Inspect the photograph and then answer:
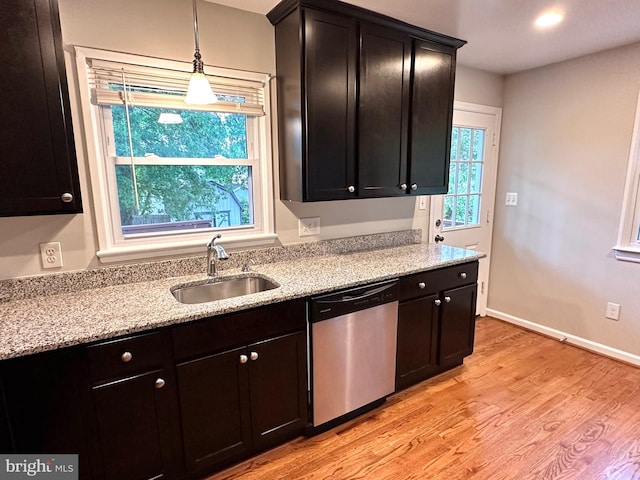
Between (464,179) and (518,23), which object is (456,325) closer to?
(464,179)

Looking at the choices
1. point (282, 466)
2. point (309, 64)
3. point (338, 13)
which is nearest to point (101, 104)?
point (309, 64)

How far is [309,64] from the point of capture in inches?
75.0

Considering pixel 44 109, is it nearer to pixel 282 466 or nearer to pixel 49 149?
pixel 49 149

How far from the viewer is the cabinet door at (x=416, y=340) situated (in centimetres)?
221

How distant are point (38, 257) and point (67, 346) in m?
→ 0.67

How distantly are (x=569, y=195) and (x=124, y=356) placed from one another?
338cm

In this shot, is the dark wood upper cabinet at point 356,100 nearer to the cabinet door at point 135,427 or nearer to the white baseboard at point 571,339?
the cabinet door at point 135,427

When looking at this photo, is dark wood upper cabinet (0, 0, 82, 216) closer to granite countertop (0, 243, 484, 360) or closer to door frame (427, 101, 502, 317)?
granite countertop (0, 243, 484, 360)

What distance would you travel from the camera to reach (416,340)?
7.56 ft

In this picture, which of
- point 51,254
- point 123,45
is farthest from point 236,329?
point 123,45

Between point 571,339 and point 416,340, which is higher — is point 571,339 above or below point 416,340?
below

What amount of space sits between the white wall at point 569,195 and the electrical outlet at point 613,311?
0.11ft

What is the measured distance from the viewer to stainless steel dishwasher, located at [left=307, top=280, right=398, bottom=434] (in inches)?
73.3

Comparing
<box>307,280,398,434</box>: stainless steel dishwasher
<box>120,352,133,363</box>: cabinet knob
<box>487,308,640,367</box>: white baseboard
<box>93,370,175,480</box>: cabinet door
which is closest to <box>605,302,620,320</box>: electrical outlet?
<box>487,308,640,367</box>: white baseboard
